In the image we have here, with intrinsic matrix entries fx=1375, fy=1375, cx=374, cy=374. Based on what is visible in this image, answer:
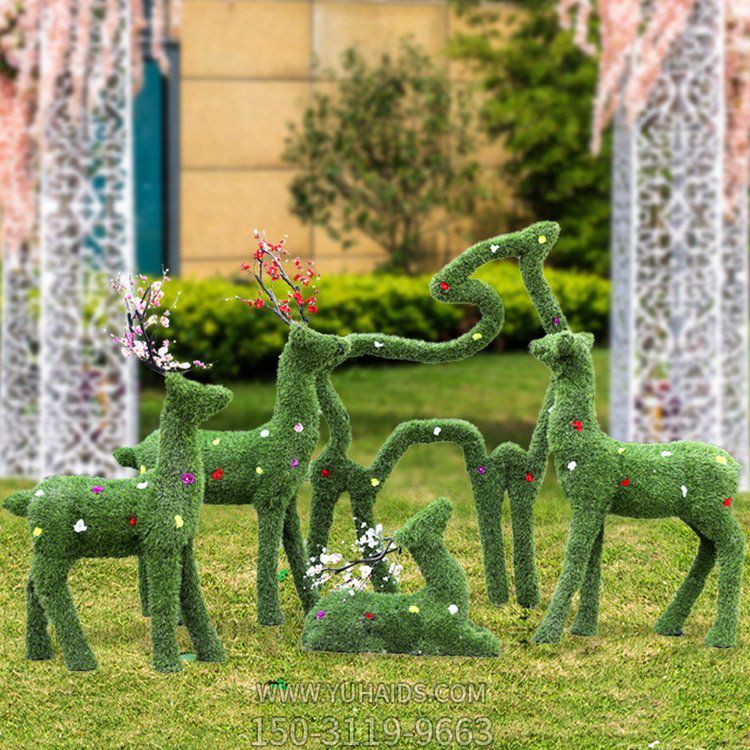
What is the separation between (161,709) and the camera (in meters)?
4.31

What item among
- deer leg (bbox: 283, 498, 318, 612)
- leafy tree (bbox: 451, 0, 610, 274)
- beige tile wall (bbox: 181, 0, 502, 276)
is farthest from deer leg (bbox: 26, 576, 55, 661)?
leafy tree (bbox: 451, 0, 610, 274)

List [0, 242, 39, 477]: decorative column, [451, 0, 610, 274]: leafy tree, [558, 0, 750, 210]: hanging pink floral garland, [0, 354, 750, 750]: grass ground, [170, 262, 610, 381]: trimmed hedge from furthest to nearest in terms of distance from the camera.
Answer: [451, 0, 610, 274]: leafy tree
[170, 262, 610, 381]: trimmed hedge
[0, 242, 39, 477]: decorative column
[558, 0, 750, 210]: hanging pink floral garland
[0, 354, 750, 750]: grass ground

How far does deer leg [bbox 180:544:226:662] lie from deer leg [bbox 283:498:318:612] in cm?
42

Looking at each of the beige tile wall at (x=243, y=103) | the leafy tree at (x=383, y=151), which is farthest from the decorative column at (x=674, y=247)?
the beige tile wall at (x=243, y=103)

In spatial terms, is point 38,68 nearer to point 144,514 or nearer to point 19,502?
→ point 19,502

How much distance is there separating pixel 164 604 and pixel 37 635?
1.74 feet

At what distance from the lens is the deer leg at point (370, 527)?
4.99m

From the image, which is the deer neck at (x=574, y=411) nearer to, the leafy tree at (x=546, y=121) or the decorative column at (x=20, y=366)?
the decorative column at (x=20, y=366)

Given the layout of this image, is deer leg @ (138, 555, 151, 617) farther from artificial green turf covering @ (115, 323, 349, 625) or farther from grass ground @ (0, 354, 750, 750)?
artificial green turf covering @ (115, 323, 349, 625)

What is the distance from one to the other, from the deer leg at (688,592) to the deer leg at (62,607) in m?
2.02

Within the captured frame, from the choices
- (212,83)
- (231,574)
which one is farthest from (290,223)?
(231,574)

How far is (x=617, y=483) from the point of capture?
464 centimetres

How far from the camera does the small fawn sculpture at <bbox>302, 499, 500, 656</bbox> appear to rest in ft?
15.0

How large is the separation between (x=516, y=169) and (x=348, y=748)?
10729 millimetres
